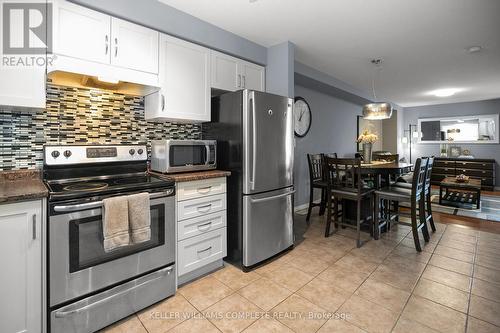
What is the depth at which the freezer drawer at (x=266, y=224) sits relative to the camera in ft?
7.78

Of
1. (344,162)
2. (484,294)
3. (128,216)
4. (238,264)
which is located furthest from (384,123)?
(128,216)

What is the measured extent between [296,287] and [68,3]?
2.74 m

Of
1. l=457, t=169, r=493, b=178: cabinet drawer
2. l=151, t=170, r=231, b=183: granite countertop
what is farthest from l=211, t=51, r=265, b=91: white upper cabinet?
l=457, t=169, r=493, b=178: cabinet drawer

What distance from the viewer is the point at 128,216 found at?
1.67m

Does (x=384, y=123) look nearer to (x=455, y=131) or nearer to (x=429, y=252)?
(x=455, y=131)

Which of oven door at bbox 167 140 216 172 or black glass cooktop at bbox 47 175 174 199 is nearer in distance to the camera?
black glass cooktop at bbox 47 175 174 199

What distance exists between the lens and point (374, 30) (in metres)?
2.75

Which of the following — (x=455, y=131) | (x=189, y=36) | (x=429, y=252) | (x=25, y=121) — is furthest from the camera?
(x=455, y=131)

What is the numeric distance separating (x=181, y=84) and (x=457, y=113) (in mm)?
8278

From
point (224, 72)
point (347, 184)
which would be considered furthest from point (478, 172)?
point (224, 72)

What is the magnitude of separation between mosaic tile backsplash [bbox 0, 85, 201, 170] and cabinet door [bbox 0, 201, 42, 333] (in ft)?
2.20

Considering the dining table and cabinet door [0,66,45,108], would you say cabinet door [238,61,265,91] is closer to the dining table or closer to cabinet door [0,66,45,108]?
the dining table

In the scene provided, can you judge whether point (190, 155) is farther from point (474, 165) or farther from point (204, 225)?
point (474, 165)

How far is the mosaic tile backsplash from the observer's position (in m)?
1.81
